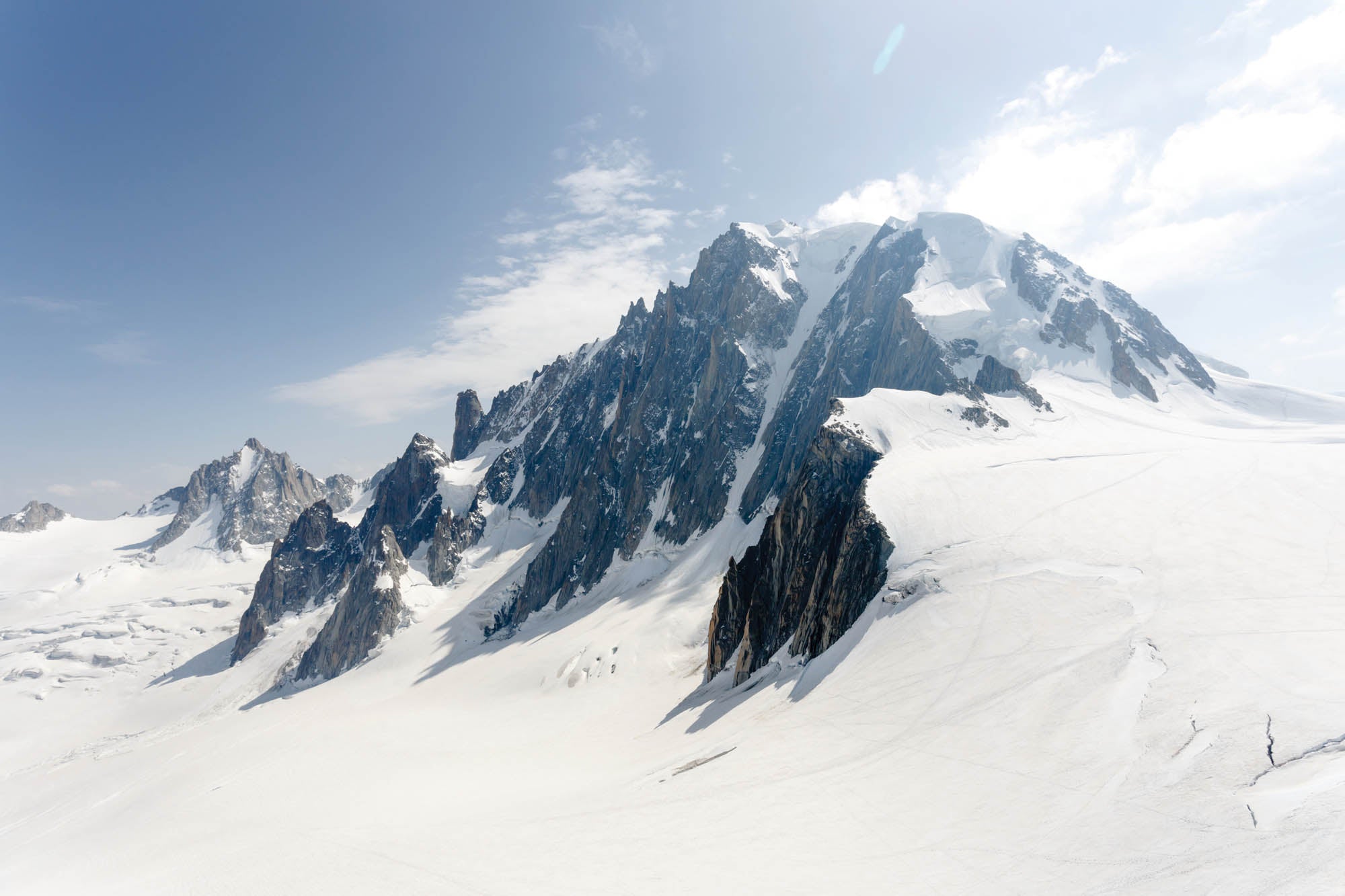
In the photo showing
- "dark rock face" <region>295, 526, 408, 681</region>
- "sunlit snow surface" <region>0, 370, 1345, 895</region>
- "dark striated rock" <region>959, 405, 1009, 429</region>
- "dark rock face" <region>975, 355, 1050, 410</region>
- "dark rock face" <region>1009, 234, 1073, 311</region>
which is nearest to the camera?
"sunlit snow surface" <region>0, 370, 1345, 895</region>

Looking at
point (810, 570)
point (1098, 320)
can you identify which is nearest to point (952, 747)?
point (810, 570)

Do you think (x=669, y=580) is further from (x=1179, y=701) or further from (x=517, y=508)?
(x=1179, y=701)

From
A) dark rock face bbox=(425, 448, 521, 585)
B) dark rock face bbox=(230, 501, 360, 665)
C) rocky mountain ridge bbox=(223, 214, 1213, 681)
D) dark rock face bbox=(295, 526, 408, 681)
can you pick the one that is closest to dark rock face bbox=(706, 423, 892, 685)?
rocky mountain ridge bbox=(223, 214, 1213, 681)

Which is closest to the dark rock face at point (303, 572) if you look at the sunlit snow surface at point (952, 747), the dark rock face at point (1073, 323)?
the sunlit snow surface at point (952, 747)

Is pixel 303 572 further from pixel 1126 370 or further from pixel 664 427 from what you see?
pixel 1126 370

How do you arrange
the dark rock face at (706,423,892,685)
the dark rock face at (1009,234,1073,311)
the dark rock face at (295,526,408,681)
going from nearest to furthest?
the dark rock face at (706,423,892,685) < the dark rock face at (1009,234,1073,311) < the dark rock face at (295,526,408,681)

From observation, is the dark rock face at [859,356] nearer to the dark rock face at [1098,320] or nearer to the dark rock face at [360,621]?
the dark rock face at [1098,320]

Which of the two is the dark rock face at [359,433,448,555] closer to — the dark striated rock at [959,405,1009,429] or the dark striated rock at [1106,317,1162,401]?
the dark striated rock at [959,405,1009,429]
